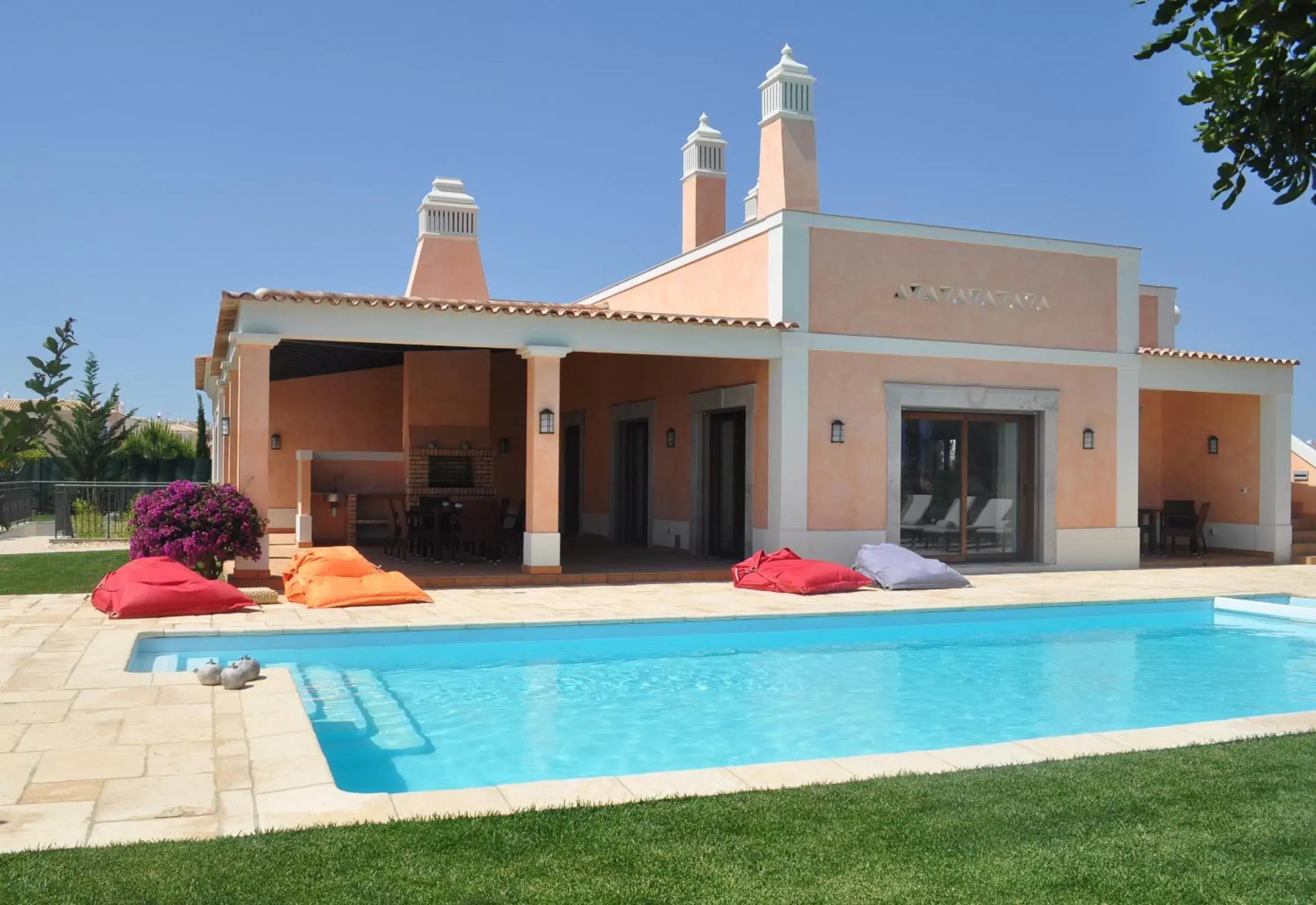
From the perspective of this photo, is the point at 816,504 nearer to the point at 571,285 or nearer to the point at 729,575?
the point at 729,575

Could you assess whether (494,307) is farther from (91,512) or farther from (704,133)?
(91,512)

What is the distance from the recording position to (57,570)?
46.5 feet

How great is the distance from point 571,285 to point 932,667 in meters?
18.0

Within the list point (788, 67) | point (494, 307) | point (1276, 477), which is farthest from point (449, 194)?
point (1276, 477)

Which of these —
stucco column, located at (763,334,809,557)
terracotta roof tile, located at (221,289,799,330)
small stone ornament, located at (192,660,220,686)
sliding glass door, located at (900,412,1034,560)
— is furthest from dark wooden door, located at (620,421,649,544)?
small stone ornament, located at (192,660,220,686)

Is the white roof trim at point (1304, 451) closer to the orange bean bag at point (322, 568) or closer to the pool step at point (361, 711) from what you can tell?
the orange bean bag at point (322, 568)

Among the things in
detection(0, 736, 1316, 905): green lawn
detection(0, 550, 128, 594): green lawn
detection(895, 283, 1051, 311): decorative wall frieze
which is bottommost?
detection(0, 736, 1316, 905): green lawn

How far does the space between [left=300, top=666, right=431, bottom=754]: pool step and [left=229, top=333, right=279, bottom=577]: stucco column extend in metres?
4.06

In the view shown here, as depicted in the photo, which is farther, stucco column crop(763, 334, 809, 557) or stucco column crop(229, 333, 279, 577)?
stucco column crop(763, 334, 809, 557)

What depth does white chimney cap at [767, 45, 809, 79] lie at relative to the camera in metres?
16.5

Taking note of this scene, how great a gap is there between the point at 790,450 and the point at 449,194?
10.5 m

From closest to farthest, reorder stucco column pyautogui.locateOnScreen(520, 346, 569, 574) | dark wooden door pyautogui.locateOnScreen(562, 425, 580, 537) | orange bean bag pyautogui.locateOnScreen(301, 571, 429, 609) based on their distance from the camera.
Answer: orange bean bag pyautogui.locateOnScreen(301, 571, 429, 609), stucco column pyautogui.locateOnScreen(520, 346, 569, 574), dark wooden door pyautogui.locateOnScreen(562, 425, 580, 537)

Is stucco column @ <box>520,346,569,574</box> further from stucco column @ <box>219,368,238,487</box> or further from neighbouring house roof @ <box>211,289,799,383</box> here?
stucco column @ <box>219,368,238,487</box>

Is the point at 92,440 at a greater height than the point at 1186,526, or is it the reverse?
the point at 92,440
